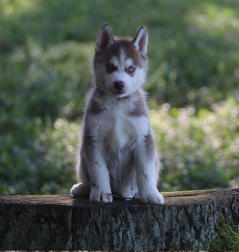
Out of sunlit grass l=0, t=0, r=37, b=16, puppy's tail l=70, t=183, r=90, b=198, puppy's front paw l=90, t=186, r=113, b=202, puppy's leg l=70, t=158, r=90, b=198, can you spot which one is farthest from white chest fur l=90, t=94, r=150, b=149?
sunlit grass l=0, t=0, r=37, b=16

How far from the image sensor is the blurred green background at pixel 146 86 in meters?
8.67

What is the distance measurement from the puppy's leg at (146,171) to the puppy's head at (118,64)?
511 millimetres

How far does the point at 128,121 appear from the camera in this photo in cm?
433

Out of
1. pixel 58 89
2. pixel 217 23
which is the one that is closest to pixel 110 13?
pixel 217 23

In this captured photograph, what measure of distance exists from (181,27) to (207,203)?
12.2m

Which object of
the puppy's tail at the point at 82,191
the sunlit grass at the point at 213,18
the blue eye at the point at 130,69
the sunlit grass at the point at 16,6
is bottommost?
the puppy's tail at the point at 82,191

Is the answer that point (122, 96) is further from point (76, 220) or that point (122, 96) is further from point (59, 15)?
point (59, 15)

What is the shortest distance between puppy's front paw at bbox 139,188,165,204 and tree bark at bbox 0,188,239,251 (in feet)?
0.37

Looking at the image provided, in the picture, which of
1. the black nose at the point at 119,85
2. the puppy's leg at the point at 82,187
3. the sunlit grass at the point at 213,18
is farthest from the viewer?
the sunlit grass at the point at 213,18

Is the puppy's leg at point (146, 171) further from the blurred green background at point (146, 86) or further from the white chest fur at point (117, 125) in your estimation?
the blurred green background at point (146, 86)

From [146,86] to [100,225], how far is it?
28.7 ft

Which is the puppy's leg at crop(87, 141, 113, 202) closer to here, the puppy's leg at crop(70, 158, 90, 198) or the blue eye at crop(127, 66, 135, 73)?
the puppy's leg at crop(70, 158, 90, 198)

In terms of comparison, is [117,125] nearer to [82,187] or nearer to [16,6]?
[82,187]

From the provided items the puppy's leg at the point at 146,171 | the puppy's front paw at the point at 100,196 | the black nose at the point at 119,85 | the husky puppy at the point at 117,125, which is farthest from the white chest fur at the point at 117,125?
the puppy's front paw at the point at 100,196
